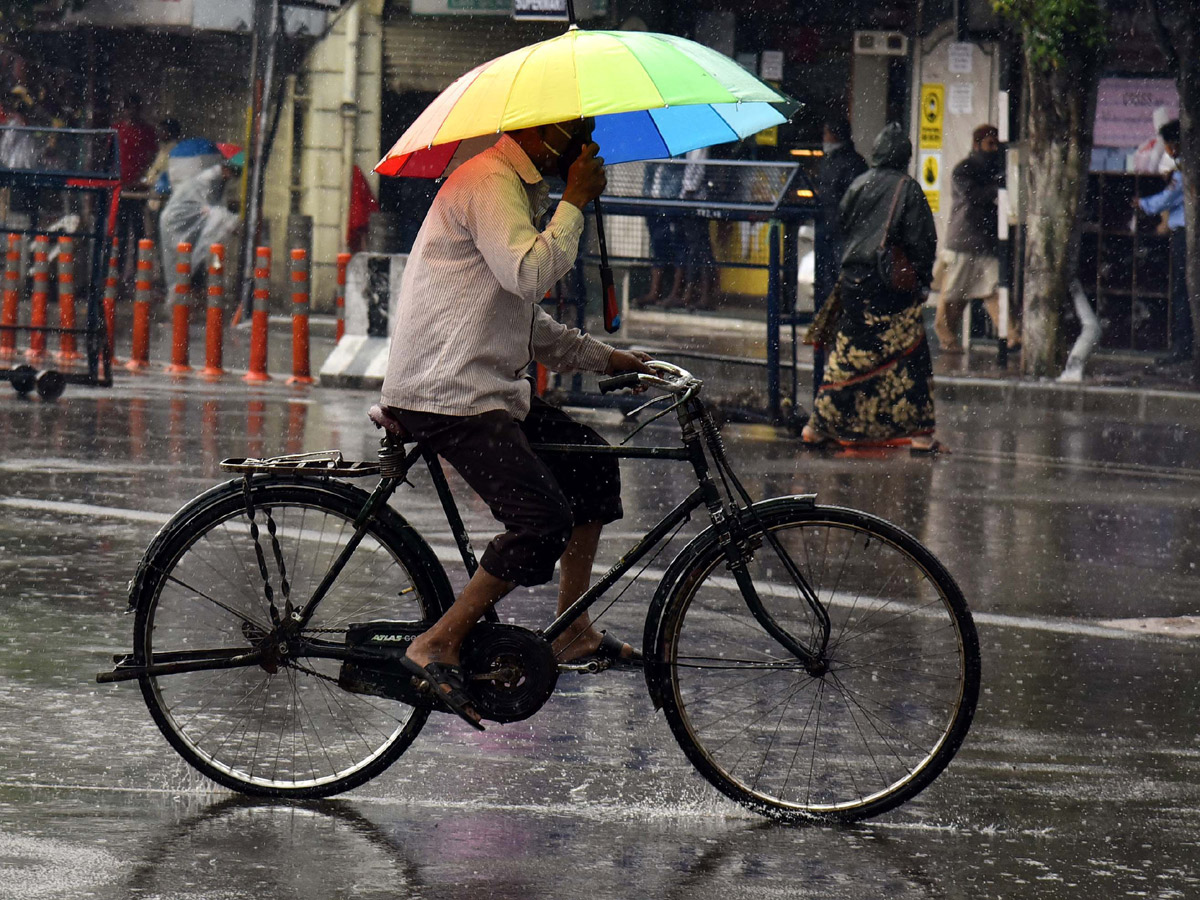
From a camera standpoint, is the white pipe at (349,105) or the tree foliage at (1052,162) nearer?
the tree foliage at (1052,162)

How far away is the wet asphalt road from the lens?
454 centimetres

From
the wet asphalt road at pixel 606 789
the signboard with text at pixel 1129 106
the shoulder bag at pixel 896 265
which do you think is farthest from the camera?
the signboard with text at pixel 1129 106

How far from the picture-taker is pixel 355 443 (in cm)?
1199

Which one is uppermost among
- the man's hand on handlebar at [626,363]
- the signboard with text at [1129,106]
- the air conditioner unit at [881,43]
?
the air conditioner unit at [881,43]

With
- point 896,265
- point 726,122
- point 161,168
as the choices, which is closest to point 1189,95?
point 896,265

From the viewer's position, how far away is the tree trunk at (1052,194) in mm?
17469

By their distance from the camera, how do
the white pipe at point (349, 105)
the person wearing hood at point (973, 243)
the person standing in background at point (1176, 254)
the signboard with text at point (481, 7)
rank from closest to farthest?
the person standing in background at point (1176, 254) → the person wearing hood at point (973, 243) → the signboard with text at point (481, 7) → the white pipe at point (349, 105)

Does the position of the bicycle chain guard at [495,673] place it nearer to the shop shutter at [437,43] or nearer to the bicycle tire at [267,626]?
the bicycle tire at [267,626]

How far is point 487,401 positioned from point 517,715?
77cm

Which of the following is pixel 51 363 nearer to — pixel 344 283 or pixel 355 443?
pixel 344 283

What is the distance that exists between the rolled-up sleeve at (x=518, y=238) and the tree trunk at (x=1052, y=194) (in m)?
13.4

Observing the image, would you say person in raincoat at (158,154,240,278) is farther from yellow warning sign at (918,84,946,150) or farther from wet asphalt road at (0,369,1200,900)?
wet asphalt road at (0,369,1200,900)

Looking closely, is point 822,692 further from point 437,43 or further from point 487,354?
point 437,43

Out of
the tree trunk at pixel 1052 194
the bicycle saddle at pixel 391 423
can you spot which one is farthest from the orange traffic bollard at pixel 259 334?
the bicycle saddle at pixel 391 423
